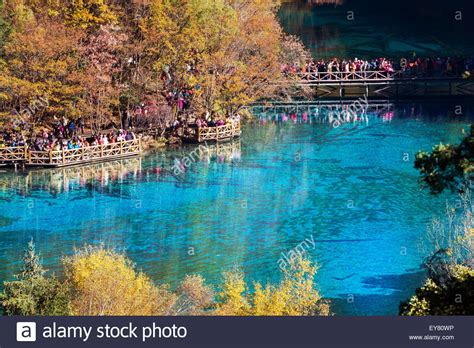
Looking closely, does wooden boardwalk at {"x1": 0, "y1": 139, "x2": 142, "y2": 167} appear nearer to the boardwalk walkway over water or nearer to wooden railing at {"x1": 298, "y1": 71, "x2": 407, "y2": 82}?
the boardwalk walkway over water

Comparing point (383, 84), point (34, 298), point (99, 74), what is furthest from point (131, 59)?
point (34, 298)

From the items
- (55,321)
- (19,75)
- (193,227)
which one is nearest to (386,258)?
(193,227)

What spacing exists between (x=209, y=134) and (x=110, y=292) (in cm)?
3272

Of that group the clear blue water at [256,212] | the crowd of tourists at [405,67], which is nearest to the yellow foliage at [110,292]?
the clear blue water at [256,212]

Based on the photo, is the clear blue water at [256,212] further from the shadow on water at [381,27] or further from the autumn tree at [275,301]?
the shadow on water at [381,27]

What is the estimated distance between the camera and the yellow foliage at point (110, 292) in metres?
28.1

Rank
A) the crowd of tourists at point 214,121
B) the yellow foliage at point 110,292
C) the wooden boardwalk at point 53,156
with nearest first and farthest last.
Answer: the yellow foliage at point 110,292 → the wooden boardwalk at point 53,156 → the crowd of tourists at point 214,121

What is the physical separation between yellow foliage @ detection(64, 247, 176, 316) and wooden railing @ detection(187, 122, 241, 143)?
94.8 ft

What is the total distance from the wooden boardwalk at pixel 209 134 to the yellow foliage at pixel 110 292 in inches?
1136

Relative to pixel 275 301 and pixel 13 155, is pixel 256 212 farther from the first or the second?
pixel 275 301

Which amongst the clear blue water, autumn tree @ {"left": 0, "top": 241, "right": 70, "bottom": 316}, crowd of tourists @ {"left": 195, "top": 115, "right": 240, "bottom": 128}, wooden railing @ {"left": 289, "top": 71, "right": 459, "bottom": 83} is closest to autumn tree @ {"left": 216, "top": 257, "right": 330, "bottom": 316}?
the clear blue water

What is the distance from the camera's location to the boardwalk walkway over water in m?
74.4

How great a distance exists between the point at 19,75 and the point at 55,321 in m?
34.2

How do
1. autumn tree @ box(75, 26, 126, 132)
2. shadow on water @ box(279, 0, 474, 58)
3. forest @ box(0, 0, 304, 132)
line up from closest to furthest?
forest @ box(0, 0, 304, 132) < autumn tree @ box(75, 26, 126, 132) < shadow on water @ box(279, 0, 474, 58)
